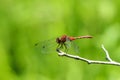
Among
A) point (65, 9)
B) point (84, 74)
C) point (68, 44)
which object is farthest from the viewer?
point (65, 9)

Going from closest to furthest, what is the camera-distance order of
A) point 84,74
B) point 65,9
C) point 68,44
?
point 68,44 < point 84,74 < point 65,9

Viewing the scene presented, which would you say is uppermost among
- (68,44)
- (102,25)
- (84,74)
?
(68,44)

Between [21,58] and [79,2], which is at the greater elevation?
[79,2]

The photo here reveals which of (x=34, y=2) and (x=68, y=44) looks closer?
(x=68, y=44)

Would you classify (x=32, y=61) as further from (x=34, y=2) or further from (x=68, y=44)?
(x=68, y=44)

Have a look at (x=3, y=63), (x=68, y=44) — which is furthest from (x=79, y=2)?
(x=68, y=44)

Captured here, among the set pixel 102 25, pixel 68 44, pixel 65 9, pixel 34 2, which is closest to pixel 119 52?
pixel 102 25
